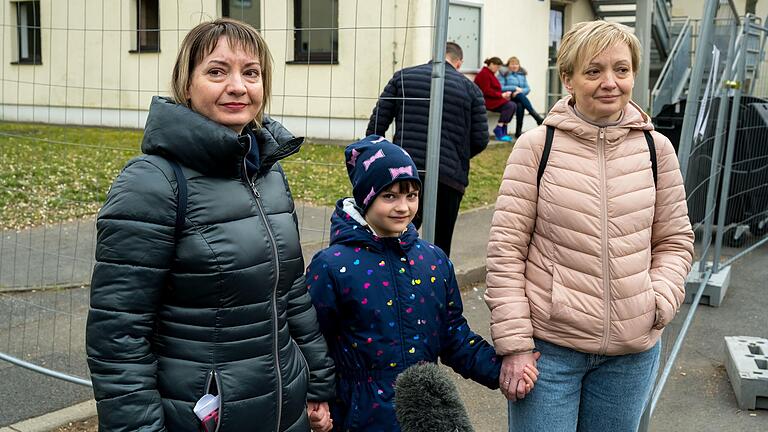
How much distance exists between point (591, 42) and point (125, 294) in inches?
61.6

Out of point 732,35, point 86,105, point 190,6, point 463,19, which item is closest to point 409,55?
point 190,6

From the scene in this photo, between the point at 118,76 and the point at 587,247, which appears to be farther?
the point at 118,76

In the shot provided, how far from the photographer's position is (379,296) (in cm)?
265

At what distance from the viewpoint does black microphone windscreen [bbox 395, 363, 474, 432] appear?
6.06 ft

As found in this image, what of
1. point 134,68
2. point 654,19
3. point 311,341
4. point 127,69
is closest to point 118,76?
point 134,68

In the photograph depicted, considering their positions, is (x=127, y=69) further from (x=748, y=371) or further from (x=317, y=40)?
(x=748, y=371)

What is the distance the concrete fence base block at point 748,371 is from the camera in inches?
188

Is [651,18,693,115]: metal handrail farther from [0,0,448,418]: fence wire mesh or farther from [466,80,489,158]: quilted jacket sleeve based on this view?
[0,0,448,418]: fence wire mesh

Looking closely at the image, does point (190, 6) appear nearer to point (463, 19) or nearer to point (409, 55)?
point (409, 55)

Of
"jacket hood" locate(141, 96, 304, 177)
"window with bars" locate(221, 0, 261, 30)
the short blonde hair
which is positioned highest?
"window with bars" locate(221, 0, 261, 30)

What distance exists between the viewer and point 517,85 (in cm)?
1783

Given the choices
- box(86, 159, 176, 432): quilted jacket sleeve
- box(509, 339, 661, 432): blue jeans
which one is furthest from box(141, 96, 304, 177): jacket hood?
box(509, 339, 661, 432): blue jeans

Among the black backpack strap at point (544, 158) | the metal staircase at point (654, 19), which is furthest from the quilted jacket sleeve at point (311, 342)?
the metal staircase at point (654, 19)

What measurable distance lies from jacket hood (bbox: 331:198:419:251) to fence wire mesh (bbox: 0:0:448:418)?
1064 millimetres
